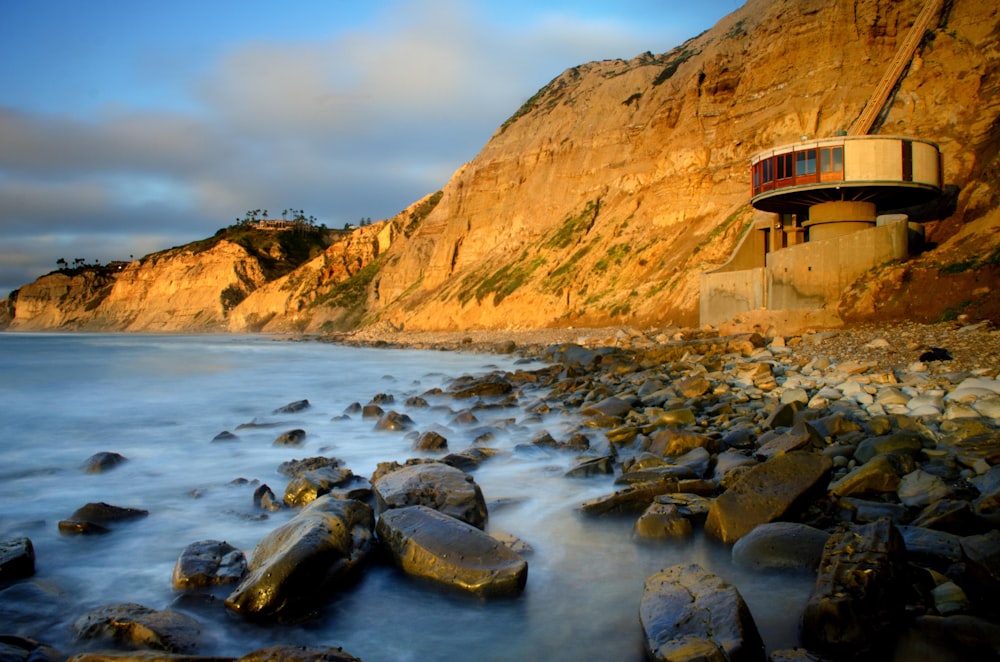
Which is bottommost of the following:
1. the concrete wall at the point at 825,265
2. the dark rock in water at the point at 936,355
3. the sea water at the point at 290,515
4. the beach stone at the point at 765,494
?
the sea water at the point at 290,515

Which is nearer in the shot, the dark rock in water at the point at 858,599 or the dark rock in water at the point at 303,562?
the dark rock in water at the point at 858,599

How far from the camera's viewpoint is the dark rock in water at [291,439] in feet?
32.9

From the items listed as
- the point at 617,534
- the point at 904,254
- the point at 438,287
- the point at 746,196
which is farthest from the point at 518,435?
the point at 438,287

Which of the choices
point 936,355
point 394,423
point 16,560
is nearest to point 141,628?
point 16,560

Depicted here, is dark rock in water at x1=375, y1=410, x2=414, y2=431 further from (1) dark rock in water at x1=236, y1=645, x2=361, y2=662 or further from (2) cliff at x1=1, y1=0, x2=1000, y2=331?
(2) cliff at x1=1, y1=0, x2=1000, y2=331

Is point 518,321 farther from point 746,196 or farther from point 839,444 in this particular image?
point 839,444

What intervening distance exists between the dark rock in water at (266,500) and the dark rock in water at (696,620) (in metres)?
4.21

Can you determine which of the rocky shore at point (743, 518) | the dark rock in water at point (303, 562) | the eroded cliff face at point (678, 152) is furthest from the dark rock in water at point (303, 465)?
the eroded cliff face at point (678, 152)

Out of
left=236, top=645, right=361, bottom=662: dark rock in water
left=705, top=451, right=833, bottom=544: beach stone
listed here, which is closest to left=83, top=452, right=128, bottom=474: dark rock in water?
left=236, top=645, right=361, bottom=662: dark rock in water

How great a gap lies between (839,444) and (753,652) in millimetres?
3865

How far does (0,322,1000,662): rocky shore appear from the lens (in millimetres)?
3432

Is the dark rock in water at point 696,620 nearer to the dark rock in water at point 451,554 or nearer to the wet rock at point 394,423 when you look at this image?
the dark rock in water at point 451,554

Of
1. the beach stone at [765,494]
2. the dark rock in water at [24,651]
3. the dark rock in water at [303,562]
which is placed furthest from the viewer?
the beach stone at [765,494]

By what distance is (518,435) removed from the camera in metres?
9.90
